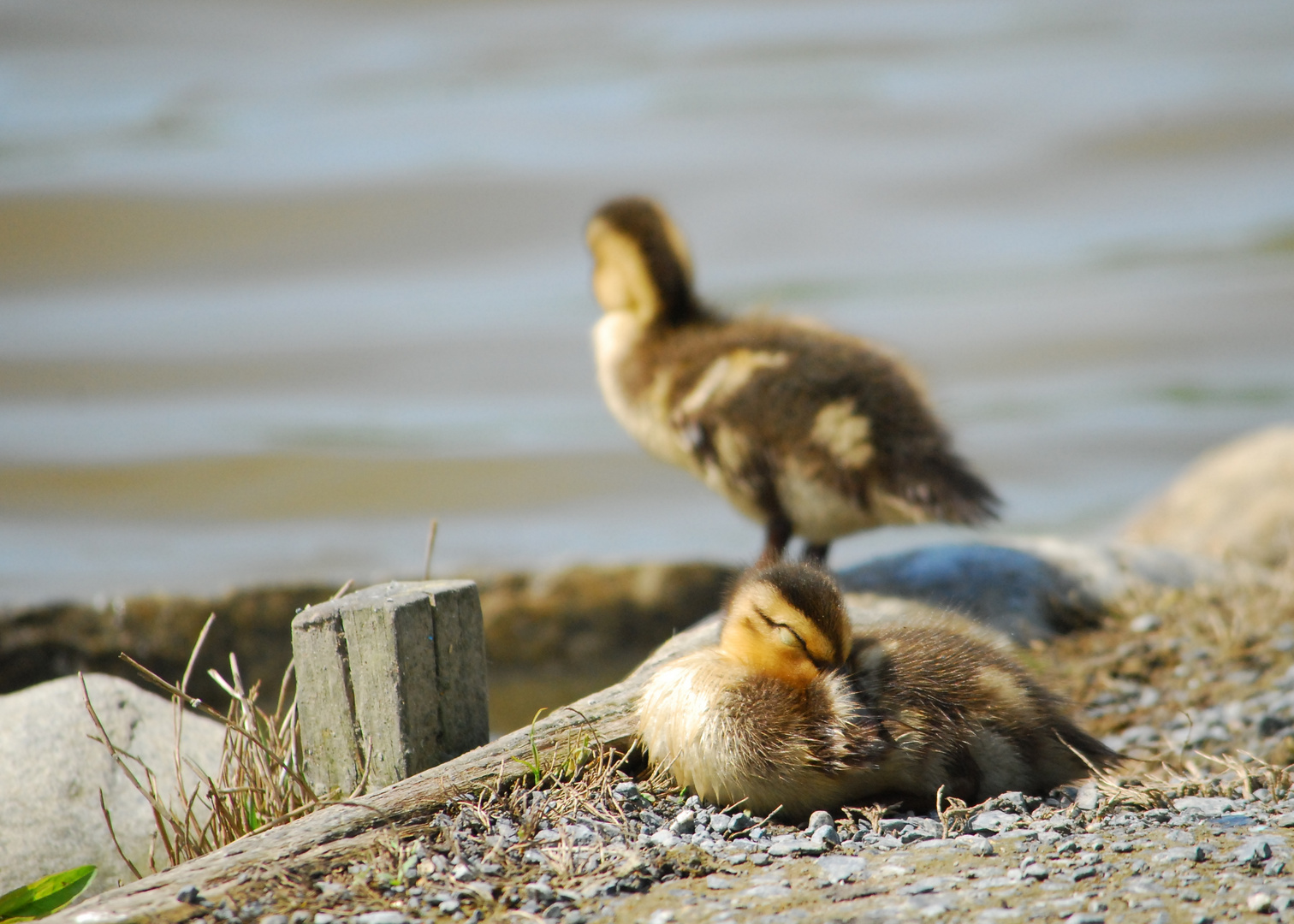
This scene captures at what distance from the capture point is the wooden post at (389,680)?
3.06 metres

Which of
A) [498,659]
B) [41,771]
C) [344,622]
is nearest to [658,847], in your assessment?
[344,622]

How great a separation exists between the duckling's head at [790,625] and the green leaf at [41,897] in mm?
1487

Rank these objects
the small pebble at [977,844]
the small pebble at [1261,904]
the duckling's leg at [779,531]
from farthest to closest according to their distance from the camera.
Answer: the duckling's leg at [779,531] → the small pebble at [977,844] → the small pebble at [1261,904]

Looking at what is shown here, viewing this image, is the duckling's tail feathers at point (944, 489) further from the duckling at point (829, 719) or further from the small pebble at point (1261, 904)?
the small pebble at point (1261, 904)

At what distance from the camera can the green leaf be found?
9.27ft

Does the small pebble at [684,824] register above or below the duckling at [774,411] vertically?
below

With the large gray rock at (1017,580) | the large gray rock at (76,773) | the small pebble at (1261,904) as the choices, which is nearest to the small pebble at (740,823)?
the small pebble at (1261,904)

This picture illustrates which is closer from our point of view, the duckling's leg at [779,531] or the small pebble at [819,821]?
the small pebble at [819,821]

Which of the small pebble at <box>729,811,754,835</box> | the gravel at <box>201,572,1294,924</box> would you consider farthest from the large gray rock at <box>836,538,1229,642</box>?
the small pebble at <box>729,811,754,835</box>

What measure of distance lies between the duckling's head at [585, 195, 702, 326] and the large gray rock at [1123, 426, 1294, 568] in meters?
2.52

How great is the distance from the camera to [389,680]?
306cm

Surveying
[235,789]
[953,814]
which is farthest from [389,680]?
[953,814]

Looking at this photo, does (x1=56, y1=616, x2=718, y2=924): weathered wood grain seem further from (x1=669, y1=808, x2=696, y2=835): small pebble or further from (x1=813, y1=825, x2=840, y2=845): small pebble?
(x1=813, y1=825, x2=840, y2=845): small pebble

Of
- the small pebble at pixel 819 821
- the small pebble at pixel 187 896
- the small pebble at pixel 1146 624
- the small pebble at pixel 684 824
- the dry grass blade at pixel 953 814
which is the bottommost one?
the small pebble at pixel 1146 624
